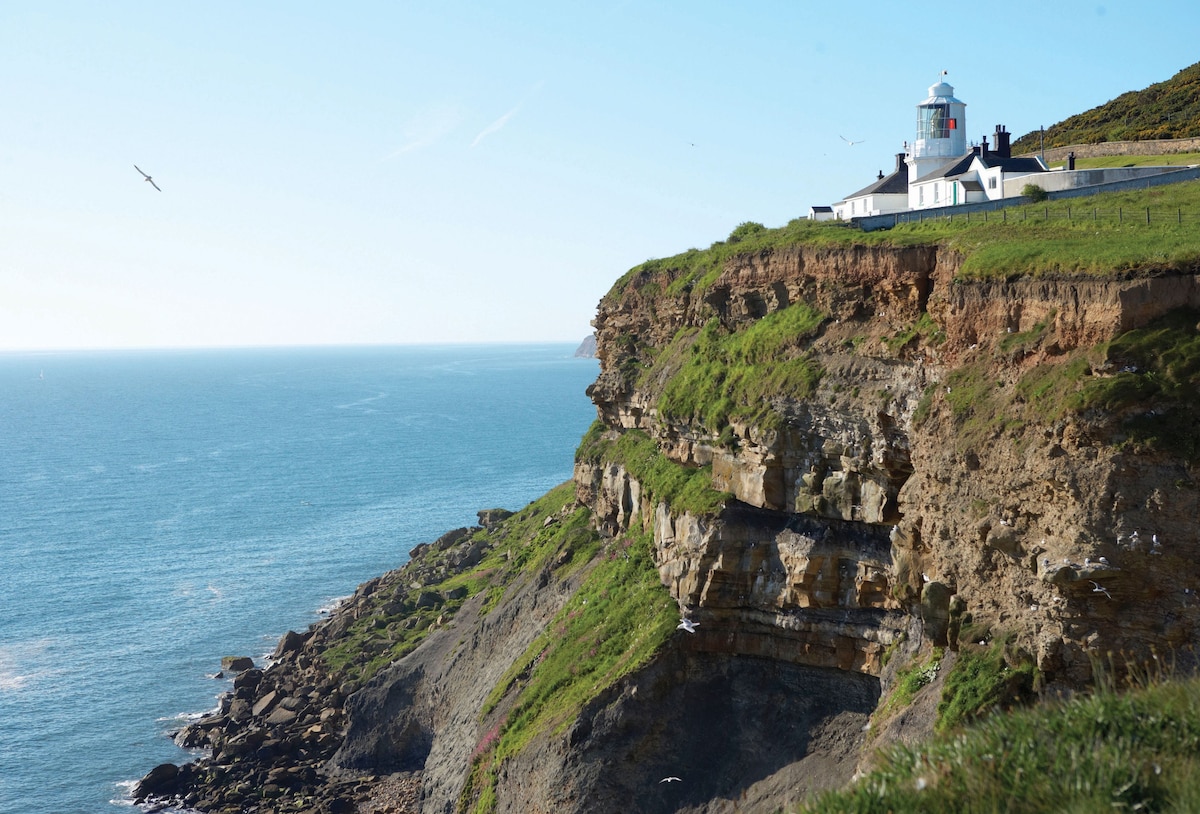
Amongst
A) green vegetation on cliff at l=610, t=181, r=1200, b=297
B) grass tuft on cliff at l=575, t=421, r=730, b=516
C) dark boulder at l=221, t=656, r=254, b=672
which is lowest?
dark boulder at l=221, t=656, r=254, b=672

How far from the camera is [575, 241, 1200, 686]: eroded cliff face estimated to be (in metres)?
25.3

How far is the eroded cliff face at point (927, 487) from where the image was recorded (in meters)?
25.3

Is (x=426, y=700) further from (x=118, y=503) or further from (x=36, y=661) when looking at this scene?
(x=118, y=503)

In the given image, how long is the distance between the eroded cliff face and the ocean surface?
31.9m

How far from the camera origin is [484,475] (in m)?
125

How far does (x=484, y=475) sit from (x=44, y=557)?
159ft

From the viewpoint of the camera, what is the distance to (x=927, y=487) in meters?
30.8

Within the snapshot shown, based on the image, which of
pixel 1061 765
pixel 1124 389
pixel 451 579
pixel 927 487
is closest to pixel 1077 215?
pixel 927 487

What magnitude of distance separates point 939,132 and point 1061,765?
168 ft

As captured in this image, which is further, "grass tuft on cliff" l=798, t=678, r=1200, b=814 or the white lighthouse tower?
the white lighthouse tower

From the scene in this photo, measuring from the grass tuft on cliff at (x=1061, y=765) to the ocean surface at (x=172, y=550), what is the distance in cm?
4331

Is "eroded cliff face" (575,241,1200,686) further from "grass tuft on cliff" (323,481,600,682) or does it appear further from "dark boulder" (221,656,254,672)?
"dark boulder" (221,656,254,672)

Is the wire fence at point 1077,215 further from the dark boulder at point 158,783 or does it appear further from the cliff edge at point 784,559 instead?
the dark boulder at point 158,783

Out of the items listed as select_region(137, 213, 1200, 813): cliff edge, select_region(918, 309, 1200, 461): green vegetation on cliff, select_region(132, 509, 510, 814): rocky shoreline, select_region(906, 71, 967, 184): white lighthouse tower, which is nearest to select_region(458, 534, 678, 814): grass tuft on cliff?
select_region(137, 213, 1200, 813): cliff edge
